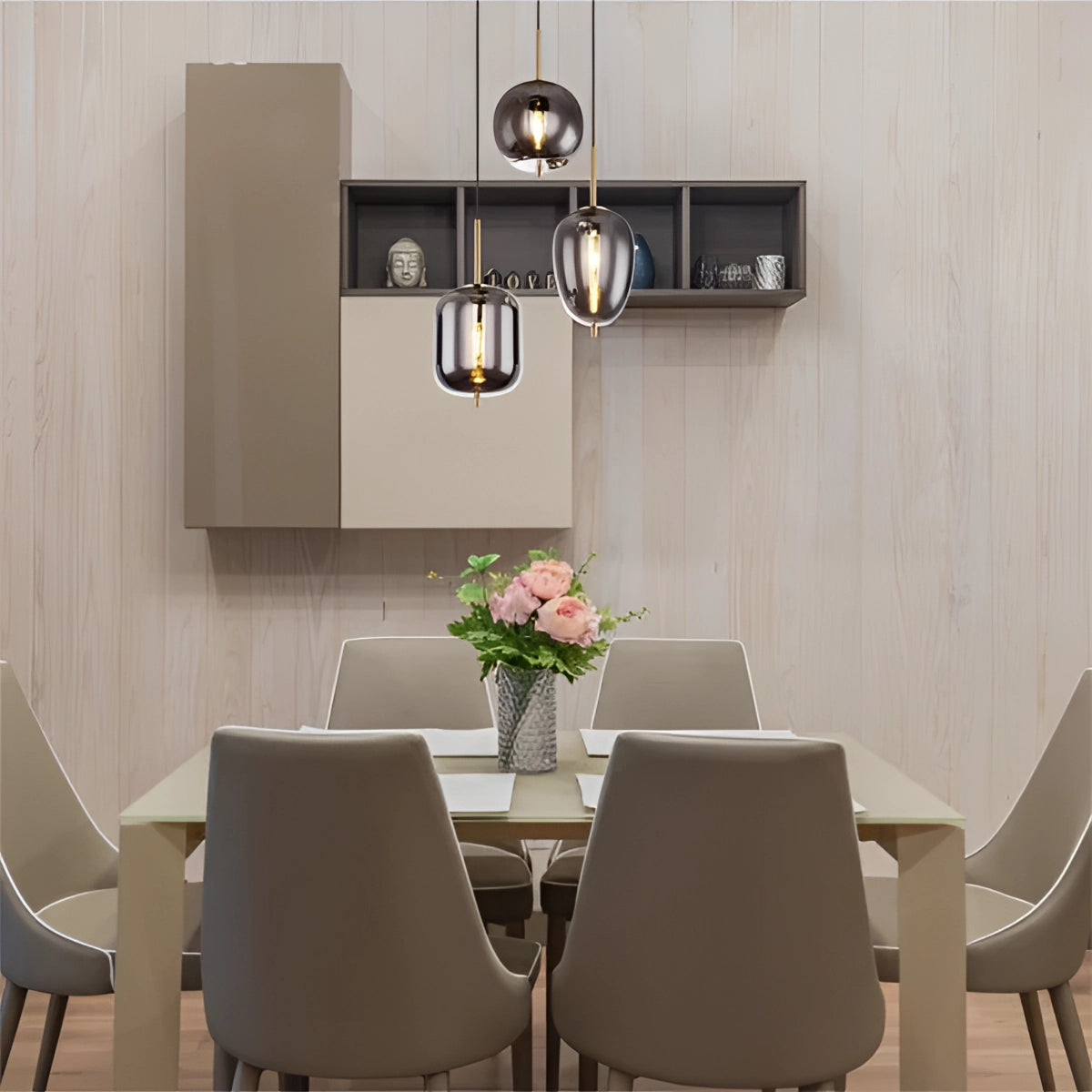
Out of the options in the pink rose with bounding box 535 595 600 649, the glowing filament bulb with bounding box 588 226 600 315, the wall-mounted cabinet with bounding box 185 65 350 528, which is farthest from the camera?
the wall-mounted cabinet with bounding box 185 65 350 528

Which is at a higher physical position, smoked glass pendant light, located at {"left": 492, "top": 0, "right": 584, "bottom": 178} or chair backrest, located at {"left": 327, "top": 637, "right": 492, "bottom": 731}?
smoked glass pendant light, located at {"left": 492, "top": 0, "right": 584, "bottom": 178}

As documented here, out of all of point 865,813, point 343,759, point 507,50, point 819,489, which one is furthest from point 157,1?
point 865,813

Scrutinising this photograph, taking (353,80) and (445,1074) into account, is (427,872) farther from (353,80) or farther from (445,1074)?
(353,80)

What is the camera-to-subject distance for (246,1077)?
158cm

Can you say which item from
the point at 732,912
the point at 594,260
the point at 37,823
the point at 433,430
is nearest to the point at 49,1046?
the point at 37,823

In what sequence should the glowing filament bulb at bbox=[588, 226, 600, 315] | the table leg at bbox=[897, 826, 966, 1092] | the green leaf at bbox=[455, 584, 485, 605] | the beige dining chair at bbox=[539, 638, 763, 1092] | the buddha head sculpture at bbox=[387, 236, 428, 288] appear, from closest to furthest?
the table leg at bbox=[897, 826, 966, 1092]
the glowing filament bulb at bbox=[588, 226, 600, 315]
the green leaf at bbox=[455, 584, 485, 605]
the beige dining chair at bbox=[539, 638, 763, 1092]
the buddha head sculpture at bbox=[387, 236, 428, 288]

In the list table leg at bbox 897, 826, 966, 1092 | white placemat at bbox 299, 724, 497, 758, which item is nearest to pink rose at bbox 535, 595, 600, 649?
white placemat at bbox 299, 724, 497, 758

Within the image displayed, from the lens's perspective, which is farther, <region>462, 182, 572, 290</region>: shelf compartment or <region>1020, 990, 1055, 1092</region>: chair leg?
<region>462, 182, 572, 290</region>: shelf compartment

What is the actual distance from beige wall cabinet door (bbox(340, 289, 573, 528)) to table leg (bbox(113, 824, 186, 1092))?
→ 1.36m

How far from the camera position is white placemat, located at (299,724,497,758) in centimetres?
220

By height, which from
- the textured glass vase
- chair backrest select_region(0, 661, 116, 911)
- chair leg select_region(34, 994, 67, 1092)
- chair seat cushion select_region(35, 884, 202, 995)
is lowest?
chair leg select_region(34, 994, 67, 1092)

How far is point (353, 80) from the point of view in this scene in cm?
316

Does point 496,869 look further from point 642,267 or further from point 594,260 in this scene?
point 642,267

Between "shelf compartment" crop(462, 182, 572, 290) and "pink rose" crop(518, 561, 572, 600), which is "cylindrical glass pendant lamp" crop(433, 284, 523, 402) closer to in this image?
"pink rose" crop(518, 561, 572, 600)
